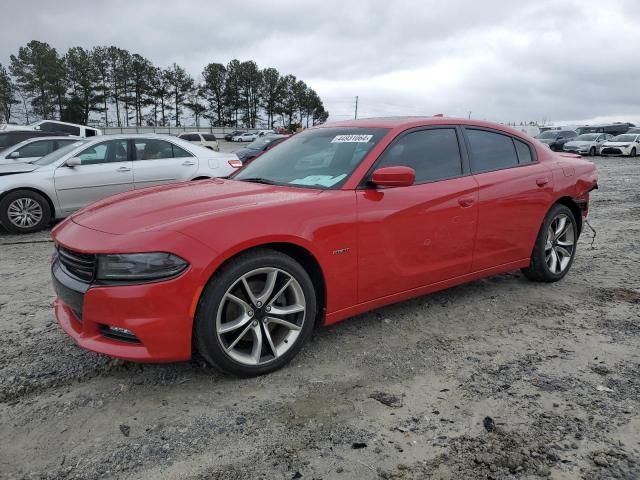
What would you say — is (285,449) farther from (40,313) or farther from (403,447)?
(40,313)

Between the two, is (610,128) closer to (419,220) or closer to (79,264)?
(419,220)

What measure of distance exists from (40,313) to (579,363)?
3995 millimetres

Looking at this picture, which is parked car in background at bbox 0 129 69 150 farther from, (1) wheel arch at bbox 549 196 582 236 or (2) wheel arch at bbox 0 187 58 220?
(1) wheel arch at bbox 549 196 582 236

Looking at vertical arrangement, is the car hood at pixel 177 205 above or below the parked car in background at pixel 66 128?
below

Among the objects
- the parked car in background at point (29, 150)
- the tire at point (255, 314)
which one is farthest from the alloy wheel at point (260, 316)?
the parked car in background at point (29, 150)

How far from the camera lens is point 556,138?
3158 centimetres

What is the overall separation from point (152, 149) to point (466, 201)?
6001 mm

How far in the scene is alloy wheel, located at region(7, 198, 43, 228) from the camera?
7.34 metres

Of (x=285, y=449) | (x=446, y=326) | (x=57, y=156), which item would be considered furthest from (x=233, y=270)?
(x=57, y=156)

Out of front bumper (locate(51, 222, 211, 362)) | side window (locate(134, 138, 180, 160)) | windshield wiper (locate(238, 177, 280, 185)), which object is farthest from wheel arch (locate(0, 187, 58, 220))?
front bumper (locate(51, 222, 211, 362))

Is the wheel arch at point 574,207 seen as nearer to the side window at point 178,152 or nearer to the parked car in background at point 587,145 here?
the side window at point 178,152

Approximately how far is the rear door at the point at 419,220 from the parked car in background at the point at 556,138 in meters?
29.7

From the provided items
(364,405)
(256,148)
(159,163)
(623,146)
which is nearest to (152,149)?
(159,163)

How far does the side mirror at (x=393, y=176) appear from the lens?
3.24 metres
